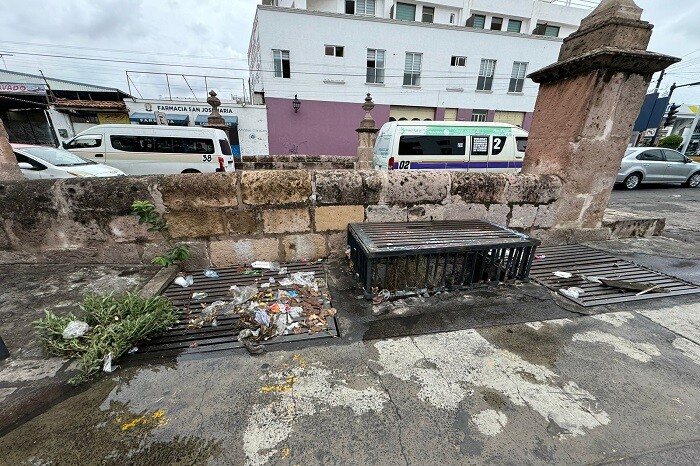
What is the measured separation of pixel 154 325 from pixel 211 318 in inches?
15.2

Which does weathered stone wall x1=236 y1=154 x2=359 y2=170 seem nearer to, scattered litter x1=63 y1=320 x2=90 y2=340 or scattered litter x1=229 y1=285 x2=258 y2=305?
scattered litter x1=229 y1=285 x2=258 y2=305

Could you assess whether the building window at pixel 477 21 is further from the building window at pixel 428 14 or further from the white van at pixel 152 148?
the white van at pixel 152 148

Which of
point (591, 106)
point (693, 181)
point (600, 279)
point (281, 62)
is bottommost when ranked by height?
point (600, 279)

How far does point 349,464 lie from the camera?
1264mm

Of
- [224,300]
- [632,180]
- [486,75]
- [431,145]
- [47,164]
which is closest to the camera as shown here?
[224,300]

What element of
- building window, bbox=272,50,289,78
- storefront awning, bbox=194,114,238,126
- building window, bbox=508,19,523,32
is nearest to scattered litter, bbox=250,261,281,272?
storefront awning, bbox=194,114,238,126

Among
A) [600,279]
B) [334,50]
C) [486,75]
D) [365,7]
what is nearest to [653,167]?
[600,279]

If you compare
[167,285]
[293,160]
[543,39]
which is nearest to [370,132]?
[293,160]

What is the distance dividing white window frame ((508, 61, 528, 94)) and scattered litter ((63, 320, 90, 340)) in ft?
79.9

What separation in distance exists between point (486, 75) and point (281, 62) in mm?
13676

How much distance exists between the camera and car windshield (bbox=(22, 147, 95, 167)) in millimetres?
6410

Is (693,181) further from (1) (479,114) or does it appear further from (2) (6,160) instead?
(2) (6,160)

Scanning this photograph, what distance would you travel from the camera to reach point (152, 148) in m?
8.73

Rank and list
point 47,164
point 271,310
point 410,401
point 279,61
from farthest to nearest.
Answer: point 279,61, point 47,164, point 271,310, point 410,401
